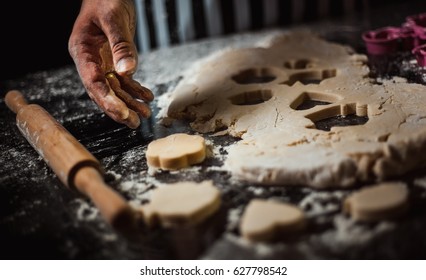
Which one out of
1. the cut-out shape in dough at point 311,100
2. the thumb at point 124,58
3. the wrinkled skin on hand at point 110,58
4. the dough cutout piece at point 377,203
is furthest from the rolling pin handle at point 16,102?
the dough cutout piece at point 377,203

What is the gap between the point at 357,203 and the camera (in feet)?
4.74

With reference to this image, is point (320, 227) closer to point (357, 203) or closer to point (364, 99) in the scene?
point (357, 203)

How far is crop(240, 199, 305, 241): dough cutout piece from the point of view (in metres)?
1.41

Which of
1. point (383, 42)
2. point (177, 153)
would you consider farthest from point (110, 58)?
point (383, 42)

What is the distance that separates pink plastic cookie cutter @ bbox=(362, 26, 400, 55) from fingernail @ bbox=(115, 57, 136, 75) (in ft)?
5.23

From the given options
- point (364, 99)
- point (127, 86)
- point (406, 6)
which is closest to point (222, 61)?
point (127, 86)

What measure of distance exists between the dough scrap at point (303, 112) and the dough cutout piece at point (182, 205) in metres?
0.21

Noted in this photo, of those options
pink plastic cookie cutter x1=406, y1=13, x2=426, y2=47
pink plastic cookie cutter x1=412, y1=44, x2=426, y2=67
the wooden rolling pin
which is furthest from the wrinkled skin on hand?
pink plastic cookie cutter x1=406, y1=13, x2=426, y2=47

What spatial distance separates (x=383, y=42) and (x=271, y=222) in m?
1.95

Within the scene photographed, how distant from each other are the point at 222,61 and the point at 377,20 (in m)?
1.57

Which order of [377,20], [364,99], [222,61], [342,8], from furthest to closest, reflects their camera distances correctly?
[342,8] < [377,20] < [222,61] < [364,99]

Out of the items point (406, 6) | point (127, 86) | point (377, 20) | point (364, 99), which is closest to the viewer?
point (364, 99)

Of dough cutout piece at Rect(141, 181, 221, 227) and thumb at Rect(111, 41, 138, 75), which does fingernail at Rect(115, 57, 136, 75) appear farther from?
dough cutout piece at Rect(141, 181, 221, 227)

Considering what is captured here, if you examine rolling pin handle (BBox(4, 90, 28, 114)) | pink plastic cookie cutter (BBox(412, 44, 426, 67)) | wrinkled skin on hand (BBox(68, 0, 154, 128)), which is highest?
wrinkled skin on hand (BBox(68, 0, 154, 128))
